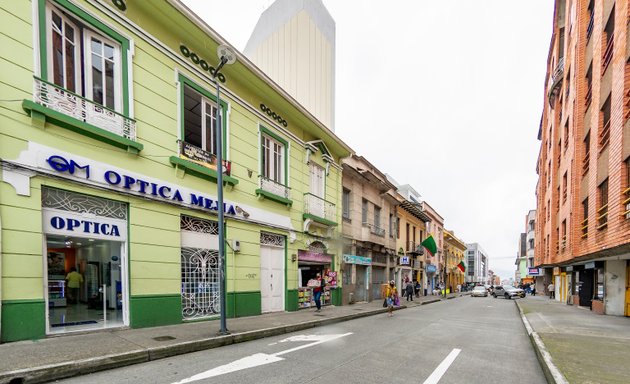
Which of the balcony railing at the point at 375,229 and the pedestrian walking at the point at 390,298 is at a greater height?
the balcony railing at the point at 375,229

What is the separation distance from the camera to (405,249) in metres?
29.2

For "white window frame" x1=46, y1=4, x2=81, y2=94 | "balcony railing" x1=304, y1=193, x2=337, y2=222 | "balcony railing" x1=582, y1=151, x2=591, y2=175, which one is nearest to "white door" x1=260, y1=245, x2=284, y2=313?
"balcony railing" x1=304, y1=193, x2=337, y2=222

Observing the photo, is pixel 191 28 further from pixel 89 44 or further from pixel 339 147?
pixel 339 147

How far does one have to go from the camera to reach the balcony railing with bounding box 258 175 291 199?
494 inches

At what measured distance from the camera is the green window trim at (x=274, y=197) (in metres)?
12.2

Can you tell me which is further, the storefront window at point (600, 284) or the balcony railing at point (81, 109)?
the storefront window at point (600, 284)

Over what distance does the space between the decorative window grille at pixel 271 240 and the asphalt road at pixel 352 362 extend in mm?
4243

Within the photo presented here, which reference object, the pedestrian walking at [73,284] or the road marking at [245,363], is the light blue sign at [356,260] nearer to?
the road marking at [245,363]

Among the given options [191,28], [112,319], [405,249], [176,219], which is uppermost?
[191,28]

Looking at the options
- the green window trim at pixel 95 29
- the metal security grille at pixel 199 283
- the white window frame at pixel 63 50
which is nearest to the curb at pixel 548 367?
the metal security grille at pixel 199 283

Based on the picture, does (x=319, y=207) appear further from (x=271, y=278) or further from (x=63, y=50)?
(x=63, y=50)

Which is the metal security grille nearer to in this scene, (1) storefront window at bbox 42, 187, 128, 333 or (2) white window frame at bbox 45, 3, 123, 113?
(1) storefront window at bbox 42, 187, 128, 333

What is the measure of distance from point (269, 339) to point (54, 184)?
607 cm

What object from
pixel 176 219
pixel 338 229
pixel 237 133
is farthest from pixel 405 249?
pixel 176 219
